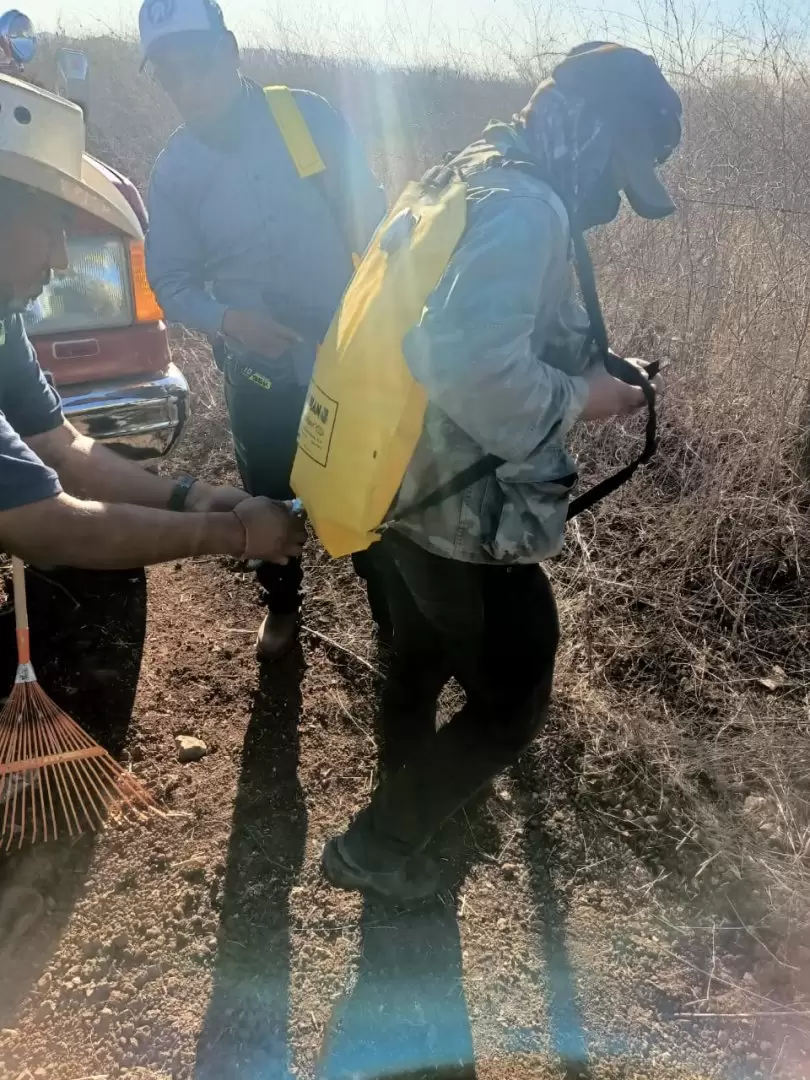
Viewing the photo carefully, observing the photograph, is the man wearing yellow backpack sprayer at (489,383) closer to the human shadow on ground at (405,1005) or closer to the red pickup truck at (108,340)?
the human shadow on ground at (405,1005)

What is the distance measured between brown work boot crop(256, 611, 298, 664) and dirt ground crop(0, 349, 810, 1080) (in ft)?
0.92

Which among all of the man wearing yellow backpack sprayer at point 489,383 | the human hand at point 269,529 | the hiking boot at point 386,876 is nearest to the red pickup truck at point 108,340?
the human hand at point 269,529

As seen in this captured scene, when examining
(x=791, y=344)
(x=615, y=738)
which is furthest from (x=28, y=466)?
(x=791, y=344)

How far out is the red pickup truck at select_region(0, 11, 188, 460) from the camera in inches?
110

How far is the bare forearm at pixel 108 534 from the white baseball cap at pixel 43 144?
0.65 metres

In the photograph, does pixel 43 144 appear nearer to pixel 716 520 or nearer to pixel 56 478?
pixel 56 478

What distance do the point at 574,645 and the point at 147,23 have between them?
232cm

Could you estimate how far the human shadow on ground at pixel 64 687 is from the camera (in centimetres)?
194

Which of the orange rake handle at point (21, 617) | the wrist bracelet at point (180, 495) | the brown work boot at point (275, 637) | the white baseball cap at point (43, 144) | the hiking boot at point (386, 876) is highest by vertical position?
the white baseball cap at point (43, 144)

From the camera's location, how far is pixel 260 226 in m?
2.38

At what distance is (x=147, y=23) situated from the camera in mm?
2154

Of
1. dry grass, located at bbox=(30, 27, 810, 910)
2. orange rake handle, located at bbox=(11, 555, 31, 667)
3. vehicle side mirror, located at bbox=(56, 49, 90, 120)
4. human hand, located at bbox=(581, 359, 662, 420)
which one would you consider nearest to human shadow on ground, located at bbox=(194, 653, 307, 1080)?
dry grass, located at bbox=(30, 27, 810, 910)

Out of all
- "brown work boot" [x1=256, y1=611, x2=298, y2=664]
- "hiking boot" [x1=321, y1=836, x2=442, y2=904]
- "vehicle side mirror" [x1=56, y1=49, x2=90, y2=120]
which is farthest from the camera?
"vehicle side mirror" [x1=56, y1=49, x2=90, y2=120]

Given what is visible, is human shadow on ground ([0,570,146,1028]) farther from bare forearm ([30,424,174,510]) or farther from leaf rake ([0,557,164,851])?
bare forearm ([30,424,174,510])
